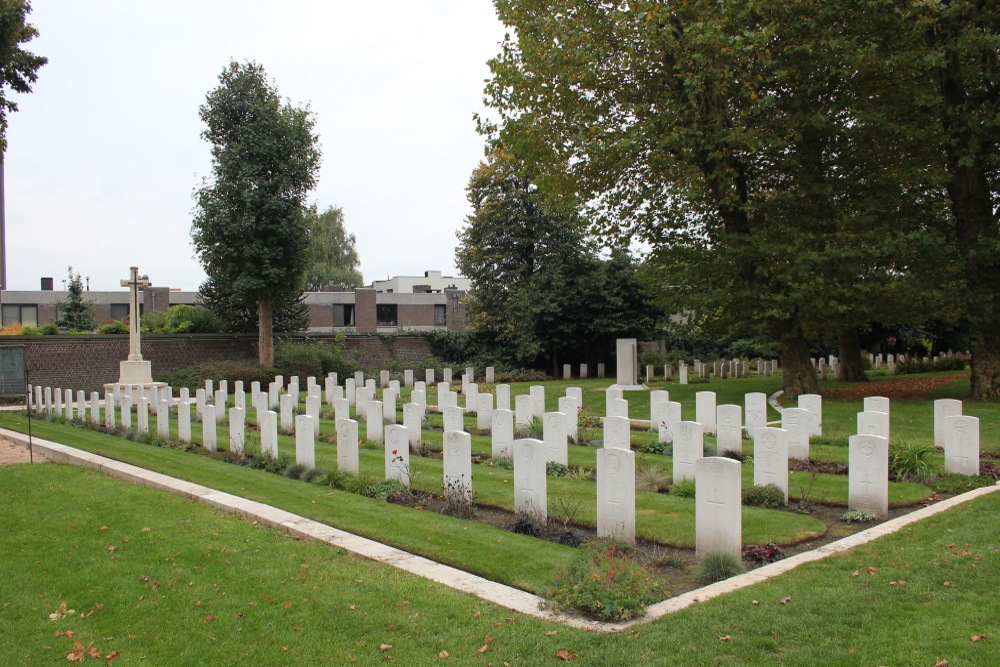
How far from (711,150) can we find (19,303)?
47.4 meters

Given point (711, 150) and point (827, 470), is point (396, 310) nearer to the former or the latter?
point (711, 150)

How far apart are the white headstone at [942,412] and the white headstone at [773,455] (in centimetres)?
465

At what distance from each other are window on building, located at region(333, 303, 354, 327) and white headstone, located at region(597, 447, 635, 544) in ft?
155

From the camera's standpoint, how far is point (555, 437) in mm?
11766

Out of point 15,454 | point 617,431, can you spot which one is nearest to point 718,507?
point 617,431

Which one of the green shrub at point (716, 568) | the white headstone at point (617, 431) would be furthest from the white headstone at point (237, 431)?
the green shrub at point (716, 568)

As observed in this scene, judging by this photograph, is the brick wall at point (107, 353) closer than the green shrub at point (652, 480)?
No

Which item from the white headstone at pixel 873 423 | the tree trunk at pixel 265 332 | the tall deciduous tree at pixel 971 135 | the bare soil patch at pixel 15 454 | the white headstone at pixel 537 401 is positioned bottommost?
the bare soil patch at pixel 15 454

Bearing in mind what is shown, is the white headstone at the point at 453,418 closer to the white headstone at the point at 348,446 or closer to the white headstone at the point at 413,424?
the white headstone at the point at 413,424

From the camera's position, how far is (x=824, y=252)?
17.6 m

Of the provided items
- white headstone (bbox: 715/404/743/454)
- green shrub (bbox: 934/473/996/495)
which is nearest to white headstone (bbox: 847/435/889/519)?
green shrub (bbox: 934/473/996/495)

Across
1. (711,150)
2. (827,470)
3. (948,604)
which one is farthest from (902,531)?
(711,150)

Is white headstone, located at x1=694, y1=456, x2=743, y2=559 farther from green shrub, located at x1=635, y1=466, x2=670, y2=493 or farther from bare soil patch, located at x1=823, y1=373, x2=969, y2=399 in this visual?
bare soil patch, located at x1=823, y1=373, x2=969, y2=399

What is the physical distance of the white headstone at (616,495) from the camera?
7.75 meters
